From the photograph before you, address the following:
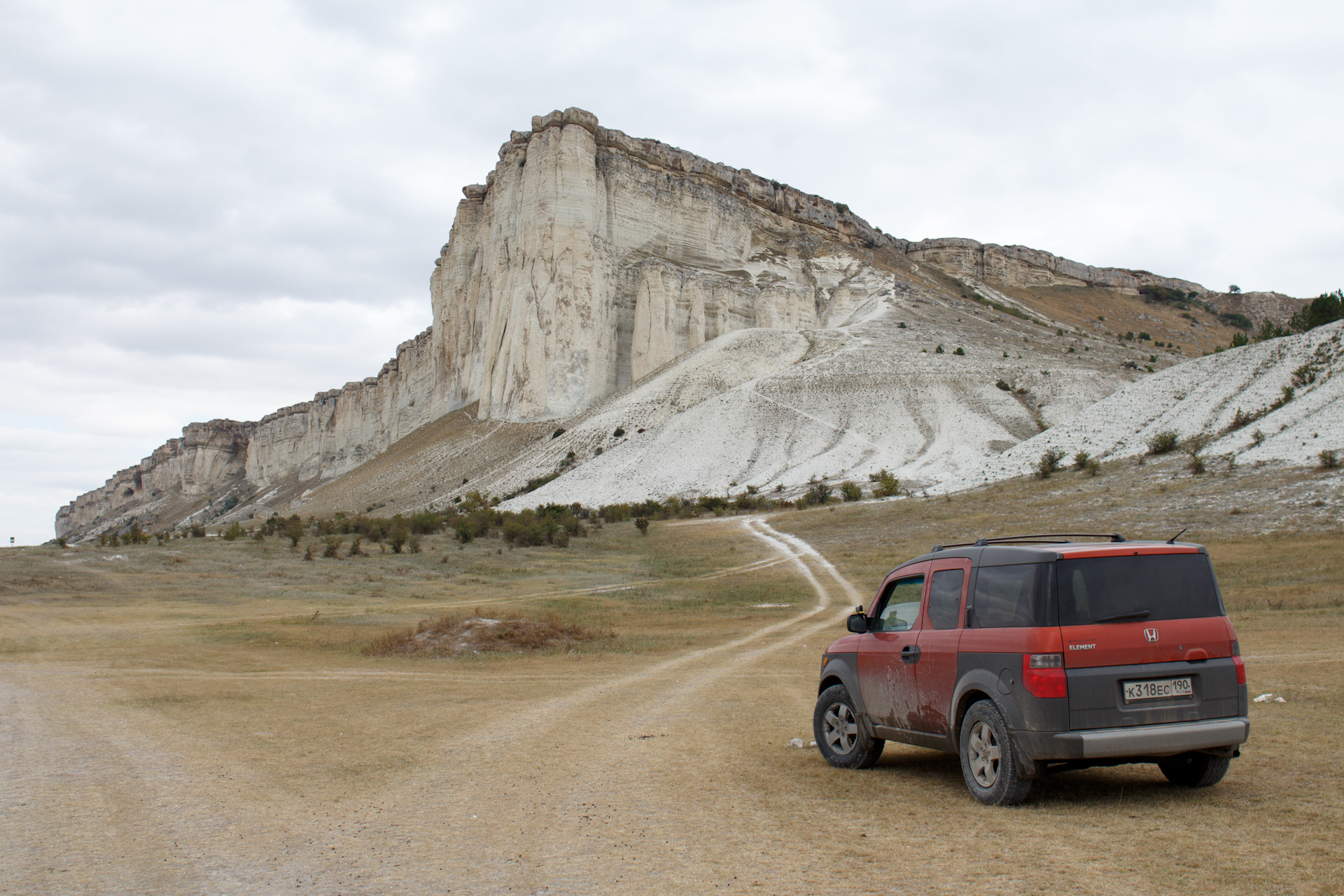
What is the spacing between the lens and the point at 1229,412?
4244 cm

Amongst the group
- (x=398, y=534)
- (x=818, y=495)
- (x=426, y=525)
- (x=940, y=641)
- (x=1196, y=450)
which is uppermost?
(x=1196, y=450)

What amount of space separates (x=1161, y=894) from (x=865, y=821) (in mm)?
2061

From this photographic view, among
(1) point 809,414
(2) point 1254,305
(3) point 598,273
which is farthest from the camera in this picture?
(2) point 1254,305

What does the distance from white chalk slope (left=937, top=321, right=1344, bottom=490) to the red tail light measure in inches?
1266

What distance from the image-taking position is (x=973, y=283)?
120000 millimetres

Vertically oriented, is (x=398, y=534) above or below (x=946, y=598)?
above

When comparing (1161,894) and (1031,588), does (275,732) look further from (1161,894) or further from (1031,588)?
(1161,894)

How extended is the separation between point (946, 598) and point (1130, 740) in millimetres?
1640

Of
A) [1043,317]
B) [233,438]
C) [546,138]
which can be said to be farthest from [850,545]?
[233,438]

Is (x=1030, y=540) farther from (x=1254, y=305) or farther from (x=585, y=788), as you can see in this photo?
(x=1254, y=305)

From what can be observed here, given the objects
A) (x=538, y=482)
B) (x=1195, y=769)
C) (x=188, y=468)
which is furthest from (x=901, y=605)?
(x=188, y=468)

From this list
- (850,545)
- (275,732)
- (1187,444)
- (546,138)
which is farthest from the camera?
(546,138)

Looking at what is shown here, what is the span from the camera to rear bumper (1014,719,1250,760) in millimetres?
6105

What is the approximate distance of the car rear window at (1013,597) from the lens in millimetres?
6426
